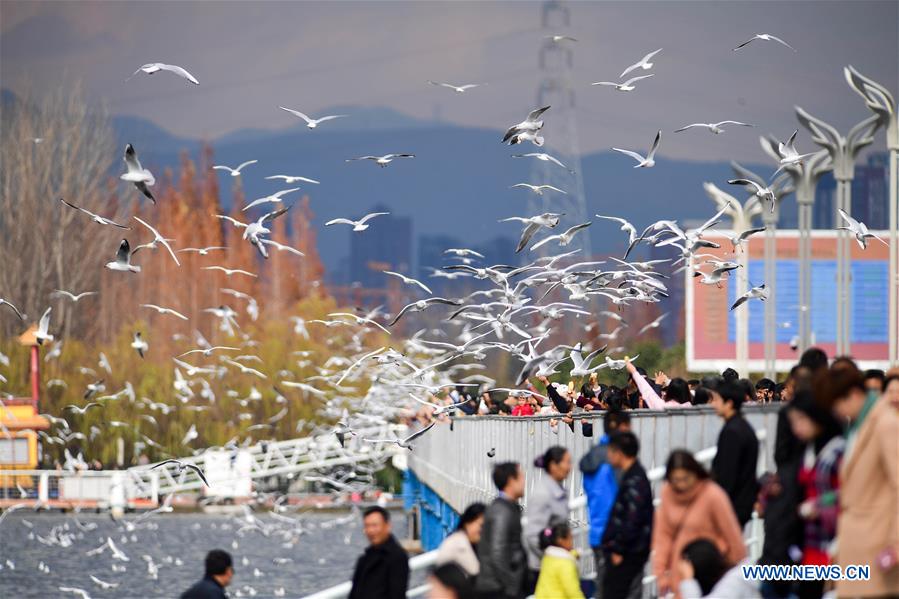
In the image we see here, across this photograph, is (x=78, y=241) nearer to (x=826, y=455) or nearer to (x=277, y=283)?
(x=277, y=283)

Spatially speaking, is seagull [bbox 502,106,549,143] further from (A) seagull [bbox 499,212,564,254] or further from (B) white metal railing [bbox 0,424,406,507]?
(B) white metal railing [bbox 0,424,406,507]

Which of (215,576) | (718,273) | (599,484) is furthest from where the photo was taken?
(718,273)

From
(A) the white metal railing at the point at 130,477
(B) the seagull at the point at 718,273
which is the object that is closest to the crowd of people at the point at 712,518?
(B) the seagull at the point at 718,273

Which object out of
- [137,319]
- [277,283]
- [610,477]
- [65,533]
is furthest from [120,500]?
[610,477]

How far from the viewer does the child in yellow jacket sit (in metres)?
11.4

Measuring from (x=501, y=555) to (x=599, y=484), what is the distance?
1.04 meters

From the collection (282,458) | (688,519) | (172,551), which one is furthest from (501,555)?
(282,458)

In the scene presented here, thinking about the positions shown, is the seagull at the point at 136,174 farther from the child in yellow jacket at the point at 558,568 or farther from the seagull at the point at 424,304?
the child in yellow jacket at the point at 558,568

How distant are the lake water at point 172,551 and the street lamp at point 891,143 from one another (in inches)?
994

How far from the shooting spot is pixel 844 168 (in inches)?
1272

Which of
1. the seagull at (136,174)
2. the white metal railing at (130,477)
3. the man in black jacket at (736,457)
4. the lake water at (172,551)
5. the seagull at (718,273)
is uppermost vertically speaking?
the seagull at (136,174)

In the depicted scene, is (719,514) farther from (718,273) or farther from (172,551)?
(172,551)

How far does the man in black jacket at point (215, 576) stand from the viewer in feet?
37.4

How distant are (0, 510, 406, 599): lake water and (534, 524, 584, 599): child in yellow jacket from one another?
38257 millimetres
